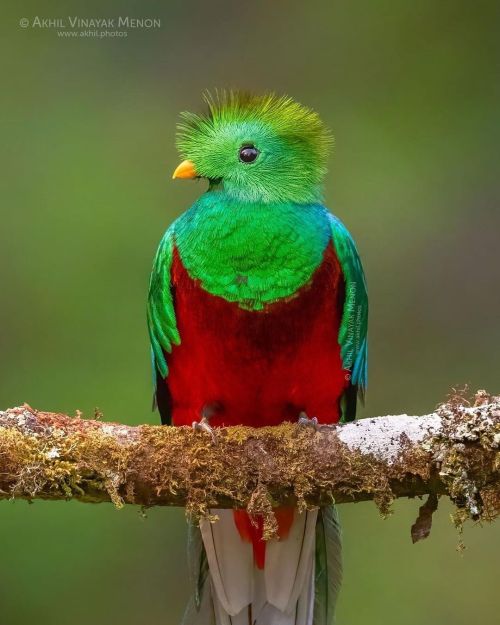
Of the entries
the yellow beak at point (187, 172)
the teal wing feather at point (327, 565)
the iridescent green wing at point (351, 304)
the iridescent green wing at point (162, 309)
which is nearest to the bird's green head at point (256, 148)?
the yellow beak at point (187, 172)

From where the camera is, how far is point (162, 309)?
187 inches

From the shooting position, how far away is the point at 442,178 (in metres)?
8.81

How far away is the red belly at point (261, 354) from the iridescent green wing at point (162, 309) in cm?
4

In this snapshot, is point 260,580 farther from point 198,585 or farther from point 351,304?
point 351,304

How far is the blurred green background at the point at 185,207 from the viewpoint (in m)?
7.25

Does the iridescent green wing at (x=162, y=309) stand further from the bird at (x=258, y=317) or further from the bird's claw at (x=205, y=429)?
the bird's claw at (x=205, y=429)

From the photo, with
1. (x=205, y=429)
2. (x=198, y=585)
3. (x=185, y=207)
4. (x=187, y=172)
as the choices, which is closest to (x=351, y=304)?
(x=187, y=172)

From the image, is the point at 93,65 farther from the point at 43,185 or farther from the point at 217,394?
the point at 217,394

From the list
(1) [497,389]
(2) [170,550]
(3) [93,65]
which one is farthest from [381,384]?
(3) [93,65]

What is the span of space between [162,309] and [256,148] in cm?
75

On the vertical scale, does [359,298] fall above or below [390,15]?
below

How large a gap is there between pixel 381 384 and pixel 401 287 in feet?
2.93

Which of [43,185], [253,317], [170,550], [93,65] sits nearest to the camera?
[253,317]

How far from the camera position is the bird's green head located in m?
4.69
